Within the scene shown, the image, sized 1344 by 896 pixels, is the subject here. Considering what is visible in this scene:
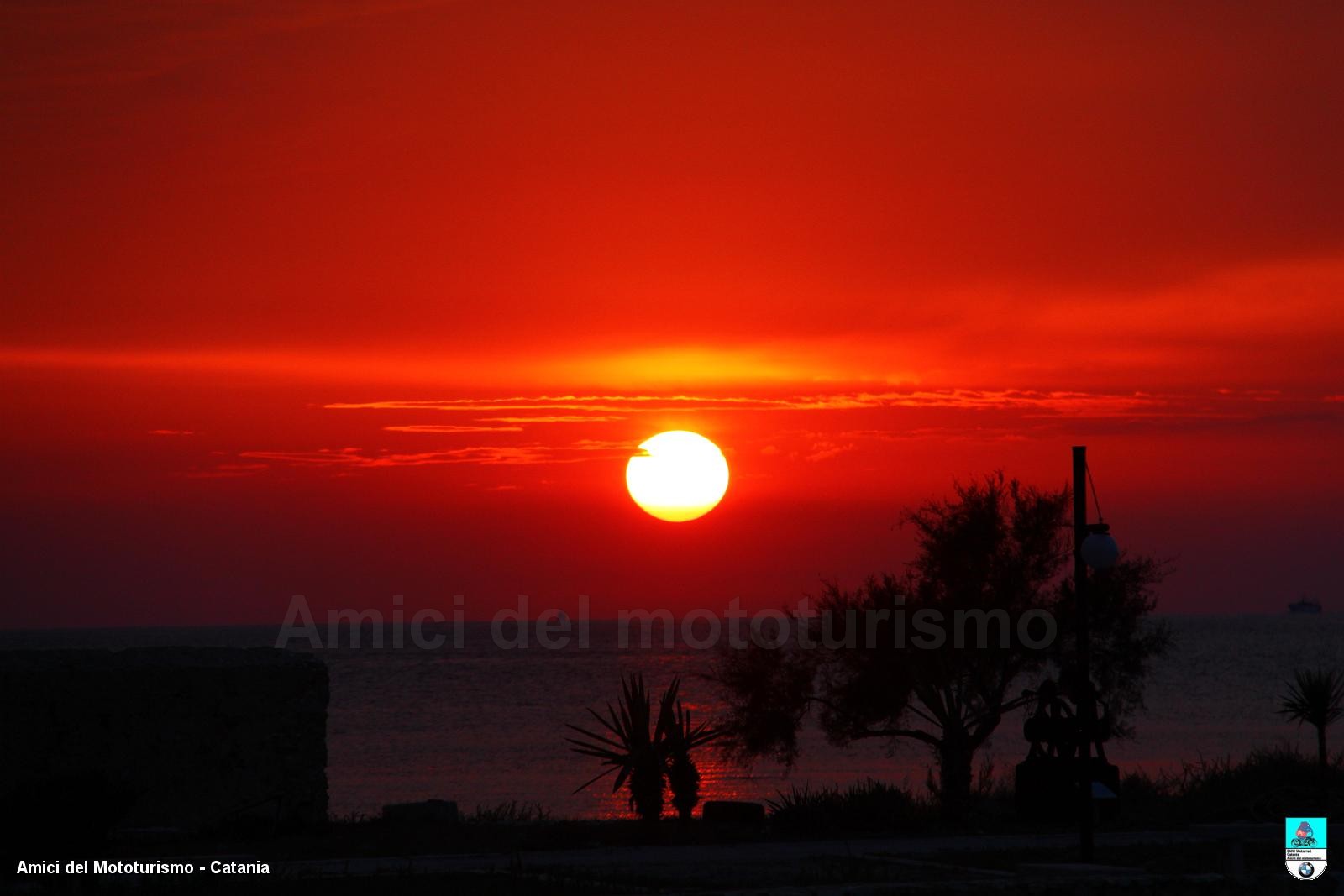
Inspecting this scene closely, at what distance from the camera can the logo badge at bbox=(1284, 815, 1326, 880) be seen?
17406 mm

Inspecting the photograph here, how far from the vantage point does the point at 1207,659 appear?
465ft

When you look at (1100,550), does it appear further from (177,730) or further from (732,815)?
(177,730)

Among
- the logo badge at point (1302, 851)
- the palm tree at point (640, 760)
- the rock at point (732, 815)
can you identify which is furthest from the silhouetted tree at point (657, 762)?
the logo badge at point (1302, 851)

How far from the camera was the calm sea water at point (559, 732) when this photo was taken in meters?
47.9

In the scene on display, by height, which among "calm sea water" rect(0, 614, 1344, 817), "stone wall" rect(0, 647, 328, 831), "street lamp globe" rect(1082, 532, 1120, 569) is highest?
"street lamp globe" rect(1082, 532, 1120, 569)

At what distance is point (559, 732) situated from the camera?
73125 millimetres

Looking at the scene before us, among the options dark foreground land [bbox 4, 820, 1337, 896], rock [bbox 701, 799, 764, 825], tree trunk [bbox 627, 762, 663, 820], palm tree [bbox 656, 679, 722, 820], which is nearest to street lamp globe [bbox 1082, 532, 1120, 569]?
dark foreground land [bbox 4, 820, 1337, 896]

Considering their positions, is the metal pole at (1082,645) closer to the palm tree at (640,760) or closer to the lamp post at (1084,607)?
the lamp post at (1084,607)

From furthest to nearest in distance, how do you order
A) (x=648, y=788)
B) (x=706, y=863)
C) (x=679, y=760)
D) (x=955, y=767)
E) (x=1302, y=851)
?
(x=955, y=767)
(x=679, y=760)
(x=648, y=788)
(x=706, y=863)
(x=1302, y=851)

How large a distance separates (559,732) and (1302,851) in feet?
189

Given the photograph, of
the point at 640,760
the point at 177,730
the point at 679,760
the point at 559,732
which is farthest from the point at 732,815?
the point at 559,732

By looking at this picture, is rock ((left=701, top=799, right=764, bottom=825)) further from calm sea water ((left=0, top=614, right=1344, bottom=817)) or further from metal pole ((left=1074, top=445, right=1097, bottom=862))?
calm sea water ((left=0, top=614, right=1344, bottom=817))

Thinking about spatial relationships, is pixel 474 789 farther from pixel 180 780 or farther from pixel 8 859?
pixel 8 859

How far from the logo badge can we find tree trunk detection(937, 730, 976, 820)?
989 cm
